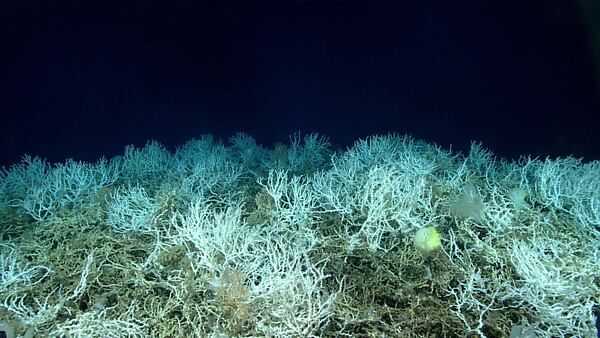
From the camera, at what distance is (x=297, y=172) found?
15.8 feet

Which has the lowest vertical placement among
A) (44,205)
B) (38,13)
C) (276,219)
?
(276,219)

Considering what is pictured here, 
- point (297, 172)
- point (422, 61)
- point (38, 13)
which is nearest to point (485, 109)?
point (422, 61)

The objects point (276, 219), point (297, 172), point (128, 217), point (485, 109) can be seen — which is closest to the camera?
point (276, 219)

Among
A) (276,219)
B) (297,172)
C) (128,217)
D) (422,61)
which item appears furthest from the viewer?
(422,61)

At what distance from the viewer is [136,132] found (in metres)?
19.2

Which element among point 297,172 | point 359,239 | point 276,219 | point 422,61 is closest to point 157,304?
point 276,219

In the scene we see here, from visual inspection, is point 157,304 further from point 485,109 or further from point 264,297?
point 485,109

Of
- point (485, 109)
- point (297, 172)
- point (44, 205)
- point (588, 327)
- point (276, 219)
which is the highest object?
point (485, 109)

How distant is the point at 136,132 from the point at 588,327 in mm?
19763

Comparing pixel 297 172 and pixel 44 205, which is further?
pixel 297 172

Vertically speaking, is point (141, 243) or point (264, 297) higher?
point (141, 243)

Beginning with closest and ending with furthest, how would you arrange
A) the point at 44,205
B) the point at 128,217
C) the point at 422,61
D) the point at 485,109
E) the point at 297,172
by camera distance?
the point at 128,217
the point at 44,205
the point at 297,172
the point at 485,109
the point at 422,61

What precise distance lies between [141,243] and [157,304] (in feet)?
2.17

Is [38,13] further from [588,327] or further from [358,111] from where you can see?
[588,327]
